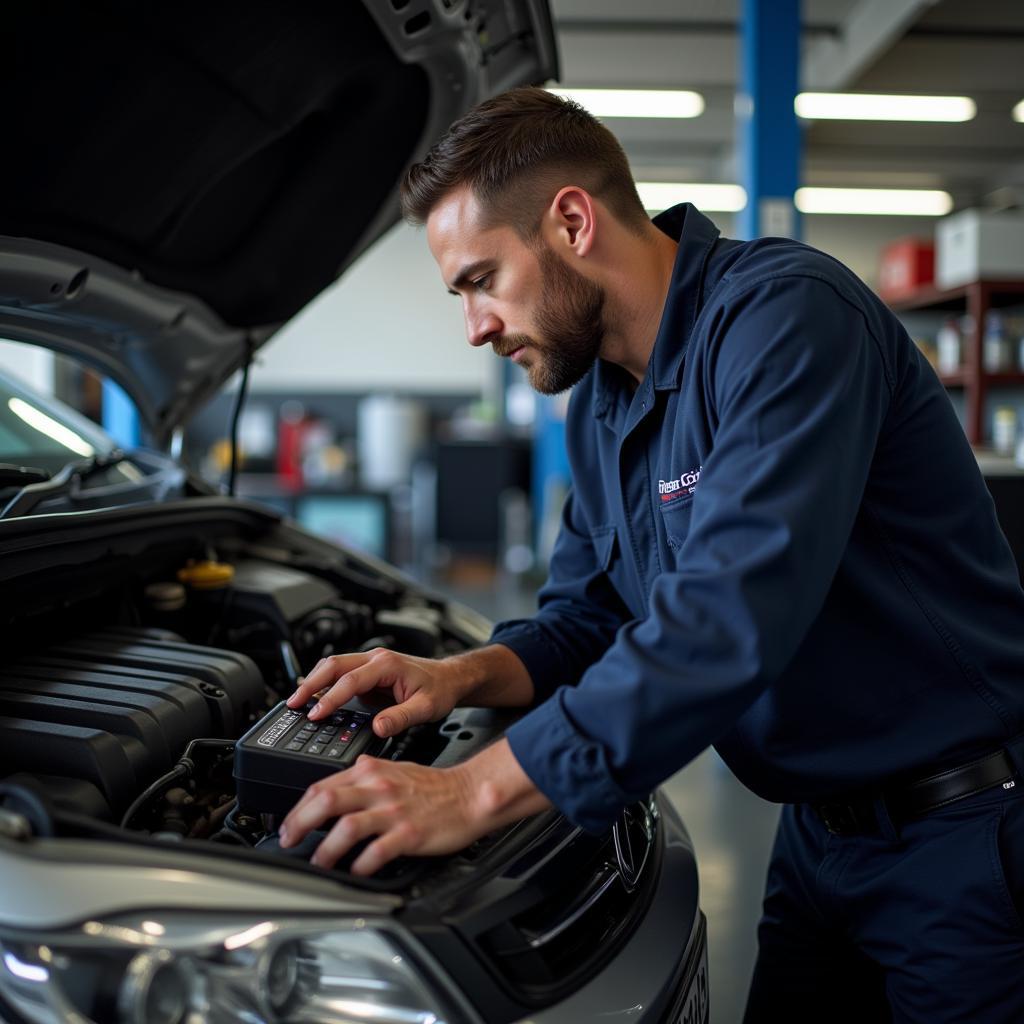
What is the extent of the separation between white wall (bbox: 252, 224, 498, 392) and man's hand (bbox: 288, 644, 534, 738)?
832 centimetres

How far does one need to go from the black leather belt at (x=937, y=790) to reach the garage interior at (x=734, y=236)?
0.82 metres

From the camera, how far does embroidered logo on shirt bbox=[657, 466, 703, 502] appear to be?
106 cm

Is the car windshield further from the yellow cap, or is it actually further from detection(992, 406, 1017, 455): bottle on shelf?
detection(992, 406, 1017, 455): bottle on shelf

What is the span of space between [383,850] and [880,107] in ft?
23.7

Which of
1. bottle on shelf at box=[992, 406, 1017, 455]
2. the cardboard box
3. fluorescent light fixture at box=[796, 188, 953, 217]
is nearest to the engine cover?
bottle on shelf at box=[992, 406, 1017, 455]

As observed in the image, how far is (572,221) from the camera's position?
42.4 inches

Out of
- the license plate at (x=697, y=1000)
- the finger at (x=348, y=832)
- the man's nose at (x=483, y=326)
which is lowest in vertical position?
the license plate at (x=697, y=1000)

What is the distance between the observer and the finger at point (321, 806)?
0.80m

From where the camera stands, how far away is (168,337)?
6.04 feet

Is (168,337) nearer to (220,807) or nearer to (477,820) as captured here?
(220,807)

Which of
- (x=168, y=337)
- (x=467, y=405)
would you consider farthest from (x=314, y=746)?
(x=467, y=405)

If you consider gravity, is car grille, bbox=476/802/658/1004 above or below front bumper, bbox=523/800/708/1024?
above

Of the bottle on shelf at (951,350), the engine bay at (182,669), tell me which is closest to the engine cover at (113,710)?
the engine bay at (182,669)

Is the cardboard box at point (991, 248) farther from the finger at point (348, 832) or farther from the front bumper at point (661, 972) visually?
the finger at point (348, 832)
